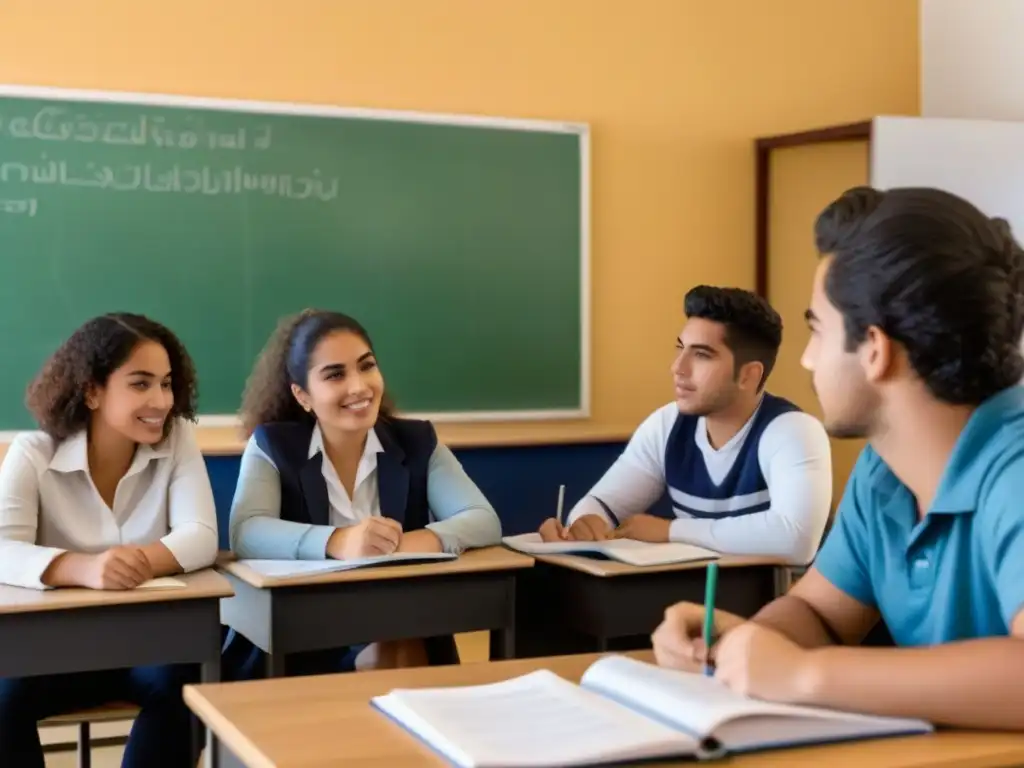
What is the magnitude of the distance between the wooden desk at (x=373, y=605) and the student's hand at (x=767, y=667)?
123cm

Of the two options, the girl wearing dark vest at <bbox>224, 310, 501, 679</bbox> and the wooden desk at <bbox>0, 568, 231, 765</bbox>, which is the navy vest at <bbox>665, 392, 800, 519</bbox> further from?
the wooden desk at <bbox>0, 568, 231, 765</bbox>

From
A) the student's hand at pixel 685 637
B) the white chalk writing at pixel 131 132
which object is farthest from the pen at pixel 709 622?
the white chalk writing at pixel 131 132

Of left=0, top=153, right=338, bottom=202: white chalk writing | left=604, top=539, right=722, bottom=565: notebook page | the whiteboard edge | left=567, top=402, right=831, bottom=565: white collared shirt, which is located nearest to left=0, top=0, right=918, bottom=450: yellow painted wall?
the whiteboard edge

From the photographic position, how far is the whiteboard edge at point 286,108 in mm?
3997

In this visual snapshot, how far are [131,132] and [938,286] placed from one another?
3.36 meters

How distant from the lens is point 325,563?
2445 millimetres

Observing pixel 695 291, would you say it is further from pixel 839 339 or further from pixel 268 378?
pixel 839 339

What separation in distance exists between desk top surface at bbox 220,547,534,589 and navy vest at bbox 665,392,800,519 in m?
0.58

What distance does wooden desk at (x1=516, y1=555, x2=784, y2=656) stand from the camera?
256 centimetres

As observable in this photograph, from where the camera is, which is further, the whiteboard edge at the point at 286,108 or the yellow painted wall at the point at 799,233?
the yellow painted wall at the point at 799,233

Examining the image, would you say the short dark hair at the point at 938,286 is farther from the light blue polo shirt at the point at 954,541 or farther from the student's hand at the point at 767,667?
the student's hand at the point at 767,667

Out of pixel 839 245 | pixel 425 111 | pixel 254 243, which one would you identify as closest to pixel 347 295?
pixel 254 243

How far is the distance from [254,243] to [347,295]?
375mm

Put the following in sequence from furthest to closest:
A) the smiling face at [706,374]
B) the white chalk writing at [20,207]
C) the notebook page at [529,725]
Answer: the white chalk writing at [20,207], the smiling face at [706,374], the notebook page at [529,725]
